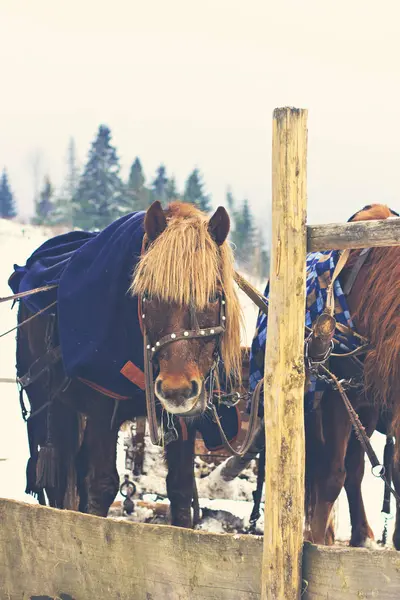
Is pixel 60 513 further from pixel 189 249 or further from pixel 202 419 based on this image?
pixel 189 249

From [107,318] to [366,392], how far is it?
1.49 meters

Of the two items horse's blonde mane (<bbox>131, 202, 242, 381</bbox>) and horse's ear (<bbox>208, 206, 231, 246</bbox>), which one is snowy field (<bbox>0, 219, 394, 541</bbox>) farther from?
A: horse's ear (<bbox>208, 206, 231, 246</bbox>)

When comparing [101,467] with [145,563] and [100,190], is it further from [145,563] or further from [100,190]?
[100,190]

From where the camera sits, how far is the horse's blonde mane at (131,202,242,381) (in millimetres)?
3814

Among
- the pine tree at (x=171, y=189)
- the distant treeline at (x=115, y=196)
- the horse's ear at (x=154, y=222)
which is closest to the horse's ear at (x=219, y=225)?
the horse's ear at (x=154, y=222)

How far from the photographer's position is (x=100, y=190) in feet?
150

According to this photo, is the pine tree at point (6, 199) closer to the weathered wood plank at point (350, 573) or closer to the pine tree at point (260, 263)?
the pine tree at point (260, 263)

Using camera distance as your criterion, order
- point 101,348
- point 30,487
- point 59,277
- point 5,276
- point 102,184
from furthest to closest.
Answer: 1. point 102,184
2. point 5,276
3. point 30,487
4. point 59,277
5. point 101,348

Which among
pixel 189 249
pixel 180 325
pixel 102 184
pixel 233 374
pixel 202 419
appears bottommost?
pixel 202 419

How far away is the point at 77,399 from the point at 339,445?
62.6 inches

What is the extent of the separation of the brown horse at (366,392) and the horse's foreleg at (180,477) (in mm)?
731

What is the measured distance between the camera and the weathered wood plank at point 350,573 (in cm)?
299

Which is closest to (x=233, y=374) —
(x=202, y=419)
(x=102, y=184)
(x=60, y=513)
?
(x=202, y=419)

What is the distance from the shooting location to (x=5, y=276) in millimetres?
27812
